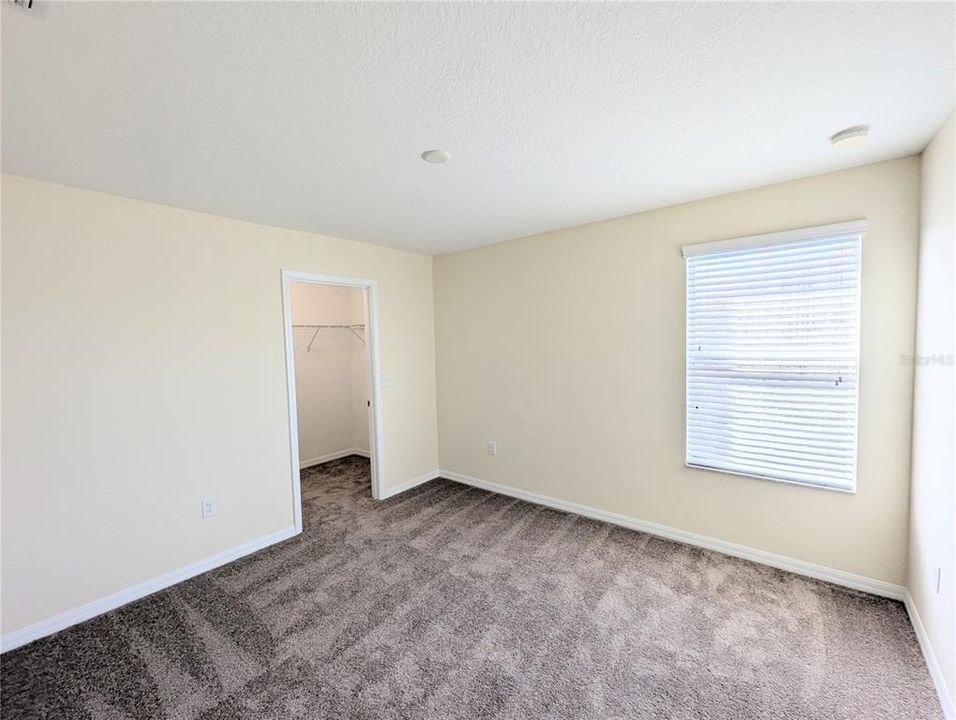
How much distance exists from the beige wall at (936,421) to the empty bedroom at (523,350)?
0.09 feet

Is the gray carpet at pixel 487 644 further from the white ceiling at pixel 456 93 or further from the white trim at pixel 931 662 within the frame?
the white ceiling at pixel 456 93

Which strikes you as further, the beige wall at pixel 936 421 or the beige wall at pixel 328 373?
the beige wall at pixel 328 373

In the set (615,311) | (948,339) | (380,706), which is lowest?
(380,706)

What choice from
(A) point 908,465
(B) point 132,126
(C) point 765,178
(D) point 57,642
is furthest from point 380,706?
(C) point 765,178

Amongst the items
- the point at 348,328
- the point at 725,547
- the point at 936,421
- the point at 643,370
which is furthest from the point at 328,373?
the point at 936,421

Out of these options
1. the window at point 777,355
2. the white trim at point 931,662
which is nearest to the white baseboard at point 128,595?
the window at point 777,355

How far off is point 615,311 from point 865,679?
2.34 metres

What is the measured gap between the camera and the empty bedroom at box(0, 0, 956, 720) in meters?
1.36

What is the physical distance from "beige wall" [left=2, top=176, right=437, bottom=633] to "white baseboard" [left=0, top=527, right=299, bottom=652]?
0.15ft

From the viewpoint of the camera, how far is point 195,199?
2.50 meters

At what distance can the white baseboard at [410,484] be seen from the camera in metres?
3.97

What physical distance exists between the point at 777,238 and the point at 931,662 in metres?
2.16

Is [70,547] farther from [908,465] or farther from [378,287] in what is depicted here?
[908,465]

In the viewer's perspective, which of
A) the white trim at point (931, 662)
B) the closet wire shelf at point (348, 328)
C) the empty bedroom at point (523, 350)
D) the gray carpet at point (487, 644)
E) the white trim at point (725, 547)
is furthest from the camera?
the closet wire shelf at point (348, 328)
